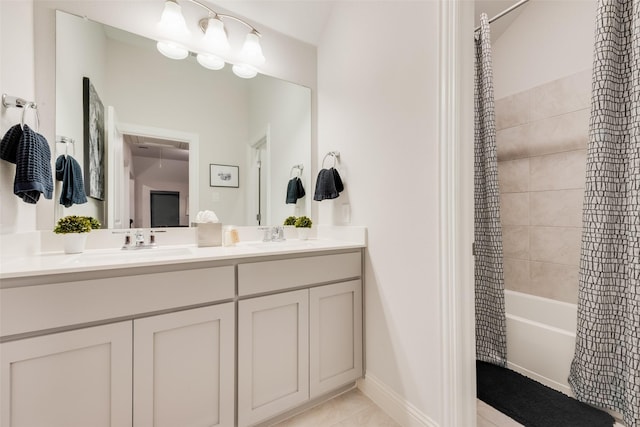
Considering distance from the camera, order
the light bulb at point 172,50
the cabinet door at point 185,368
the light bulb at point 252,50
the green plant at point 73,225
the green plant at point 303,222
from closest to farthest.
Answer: the cabinet door at point 185,368
the green plant at point 73,225
the light bulb at point 172,50
the light bulb at point 252,50
the green plant at point 303,222

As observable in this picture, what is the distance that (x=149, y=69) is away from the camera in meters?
1.51

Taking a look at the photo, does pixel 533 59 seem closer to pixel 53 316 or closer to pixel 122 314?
pixel 122 314

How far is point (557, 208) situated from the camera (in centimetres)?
186

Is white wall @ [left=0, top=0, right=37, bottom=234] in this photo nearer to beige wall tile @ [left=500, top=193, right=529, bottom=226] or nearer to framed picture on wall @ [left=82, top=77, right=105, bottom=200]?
framed picture on wall @ [left=82, top=77, right=105, bottom=200]

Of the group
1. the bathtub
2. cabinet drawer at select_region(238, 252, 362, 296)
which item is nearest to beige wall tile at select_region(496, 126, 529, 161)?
the bathtub

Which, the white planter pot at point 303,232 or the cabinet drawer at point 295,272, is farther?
the white planter pot at point 303,232

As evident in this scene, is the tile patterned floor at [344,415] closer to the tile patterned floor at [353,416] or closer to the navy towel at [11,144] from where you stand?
the tile patterned floor at [353,416]

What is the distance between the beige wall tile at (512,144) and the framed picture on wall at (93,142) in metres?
2.72

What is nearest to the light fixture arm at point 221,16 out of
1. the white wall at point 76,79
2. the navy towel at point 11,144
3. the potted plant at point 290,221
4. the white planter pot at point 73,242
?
the white wall at point 76,79

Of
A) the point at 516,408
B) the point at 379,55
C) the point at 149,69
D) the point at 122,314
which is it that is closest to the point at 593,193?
the point at 516,408

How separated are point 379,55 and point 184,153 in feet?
4.19

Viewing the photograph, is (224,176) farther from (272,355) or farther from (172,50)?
(272,355)

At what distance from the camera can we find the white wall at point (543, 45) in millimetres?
1738

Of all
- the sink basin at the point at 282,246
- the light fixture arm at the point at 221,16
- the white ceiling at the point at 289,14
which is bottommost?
the sink basin at the point at 282,246
